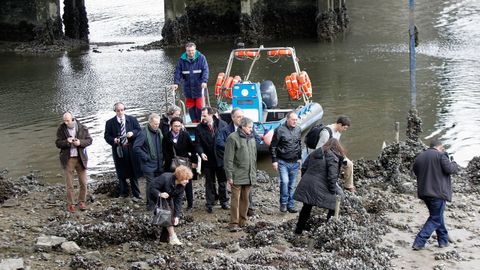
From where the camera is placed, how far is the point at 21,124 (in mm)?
16859

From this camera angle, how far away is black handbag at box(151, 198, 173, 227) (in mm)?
8164

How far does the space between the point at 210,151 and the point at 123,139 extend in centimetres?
135

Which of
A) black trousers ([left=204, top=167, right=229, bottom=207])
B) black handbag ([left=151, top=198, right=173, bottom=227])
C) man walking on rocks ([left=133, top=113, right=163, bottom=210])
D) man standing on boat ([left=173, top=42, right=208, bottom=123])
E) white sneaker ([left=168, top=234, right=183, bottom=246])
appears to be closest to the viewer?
black handbag ([left=151, top=198, right=173, bottom=227])

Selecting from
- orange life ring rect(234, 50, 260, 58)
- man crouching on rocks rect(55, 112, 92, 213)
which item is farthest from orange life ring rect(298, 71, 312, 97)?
man crouching on rocks rect(55, 112, 92, 213)

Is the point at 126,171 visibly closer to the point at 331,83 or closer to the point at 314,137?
the point at 314,137

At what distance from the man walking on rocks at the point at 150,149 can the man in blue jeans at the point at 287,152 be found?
5.04 ft

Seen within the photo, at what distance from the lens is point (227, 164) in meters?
9.09

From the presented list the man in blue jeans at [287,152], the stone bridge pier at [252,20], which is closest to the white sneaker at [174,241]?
the man in blue jeans at [287,152]

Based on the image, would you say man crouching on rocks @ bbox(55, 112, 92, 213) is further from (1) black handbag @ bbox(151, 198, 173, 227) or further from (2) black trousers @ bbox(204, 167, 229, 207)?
(1) black handbag @ bbox(151, 198, 173, 227)

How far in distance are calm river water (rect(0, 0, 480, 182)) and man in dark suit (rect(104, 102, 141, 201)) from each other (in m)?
2.62

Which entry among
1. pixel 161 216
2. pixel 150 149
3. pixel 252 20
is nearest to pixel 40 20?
pixel 252 20

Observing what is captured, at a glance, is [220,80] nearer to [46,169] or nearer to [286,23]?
[46,169]

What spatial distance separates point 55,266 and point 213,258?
166 cm

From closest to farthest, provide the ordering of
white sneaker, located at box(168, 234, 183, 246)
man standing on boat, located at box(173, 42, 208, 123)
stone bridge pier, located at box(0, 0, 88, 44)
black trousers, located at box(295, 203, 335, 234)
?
white sneaker, located at box(168, 234, 183, 246) → black trousers, located at box(295, 203, 335, 234) → man standing on boat, located at box(173, 42, 208, 123) → stone bridge pier, located at box(0, 0, 88, 44)
